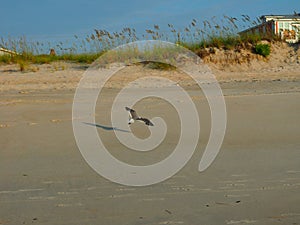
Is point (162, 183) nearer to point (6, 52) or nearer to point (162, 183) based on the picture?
point (162, 183)

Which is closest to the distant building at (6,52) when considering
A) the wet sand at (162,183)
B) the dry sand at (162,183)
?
the dry sand at (162,183)

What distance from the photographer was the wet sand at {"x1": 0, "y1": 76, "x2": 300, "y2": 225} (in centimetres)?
325

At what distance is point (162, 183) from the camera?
13.1 ft

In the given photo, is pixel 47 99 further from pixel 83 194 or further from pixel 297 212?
pixel 297 212

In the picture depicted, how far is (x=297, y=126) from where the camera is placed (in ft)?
19.7

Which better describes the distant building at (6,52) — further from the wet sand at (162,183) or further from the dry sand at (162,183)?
the wet sand at (162,183)

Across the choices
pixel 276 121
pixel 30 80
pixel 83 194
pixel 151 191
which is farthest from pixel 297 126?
pixel 30 80

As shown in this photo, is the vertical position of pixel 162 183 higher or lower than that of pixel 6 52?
lower

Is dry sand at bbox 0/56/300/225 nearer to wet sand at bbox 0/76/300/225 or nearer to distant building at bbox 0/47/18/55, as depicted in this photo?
wet sand at bbox 0/76/300/225

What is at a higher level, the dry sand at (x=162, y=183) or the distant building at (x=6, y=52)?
the distant building at (x=6, y=52)

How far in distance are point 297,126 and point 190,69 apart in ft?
17.2

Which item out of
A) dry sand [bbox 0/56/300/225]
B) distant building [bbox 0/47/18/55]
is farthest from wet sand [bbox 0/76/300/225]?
distant building [bbox 0/47/18/55]

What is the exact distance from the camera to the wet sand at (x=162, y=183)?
3.25 meters

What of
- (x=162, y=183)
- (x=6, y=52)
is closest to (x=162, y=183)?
(x=162, y=183)
